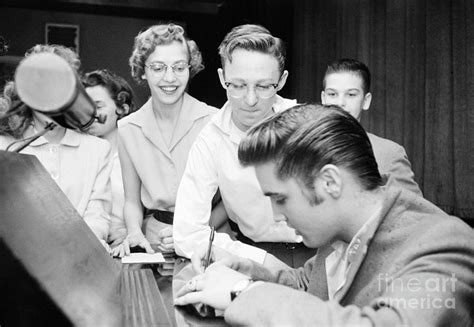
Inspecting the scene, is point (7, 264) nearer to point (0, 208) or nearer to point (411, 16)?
point (0, 208)

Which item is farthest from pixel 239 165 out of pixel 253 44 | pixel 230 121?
pixel 253 44

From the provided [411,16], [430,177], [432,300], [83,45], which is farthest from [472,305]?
[83,45]

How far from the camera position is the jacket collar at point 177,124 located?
2.87 metres

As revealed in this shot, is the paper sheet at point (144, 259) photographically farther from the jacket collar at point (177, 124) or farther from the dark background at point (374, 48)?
the dark background at point (374, 48)

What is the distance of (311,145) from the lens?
4.04 feet

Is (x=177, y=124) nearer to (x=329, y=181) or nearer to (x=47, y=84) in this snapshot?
(x=329, y=181)

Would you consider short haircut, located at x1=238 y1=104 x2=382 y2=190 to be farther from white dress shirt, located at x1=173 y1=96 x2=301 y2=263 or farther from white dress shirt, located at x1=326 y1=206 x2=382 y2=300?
white dress shirt, located at x1=173 y1=96 x2=301 y2=263

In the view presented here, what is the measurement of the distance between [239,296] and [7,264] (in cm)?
45

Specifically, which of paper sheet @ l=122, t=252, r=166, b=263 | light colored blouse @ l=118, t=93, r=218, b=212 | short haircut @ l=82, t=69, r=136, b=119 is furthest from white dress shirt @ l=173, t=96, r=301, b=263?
short haircut @ l=82, t=69, r=136, b=119

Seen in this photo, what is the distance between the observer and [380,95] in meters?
4.59

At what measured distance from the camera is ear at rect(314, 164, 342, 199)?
122 cm

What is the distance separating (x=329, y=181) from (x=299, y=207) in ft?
0.30

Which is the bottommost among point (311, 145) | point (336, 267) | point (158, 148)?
point (336, 267)

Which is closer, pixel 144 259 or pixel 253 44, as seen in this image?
pixel 144 259
